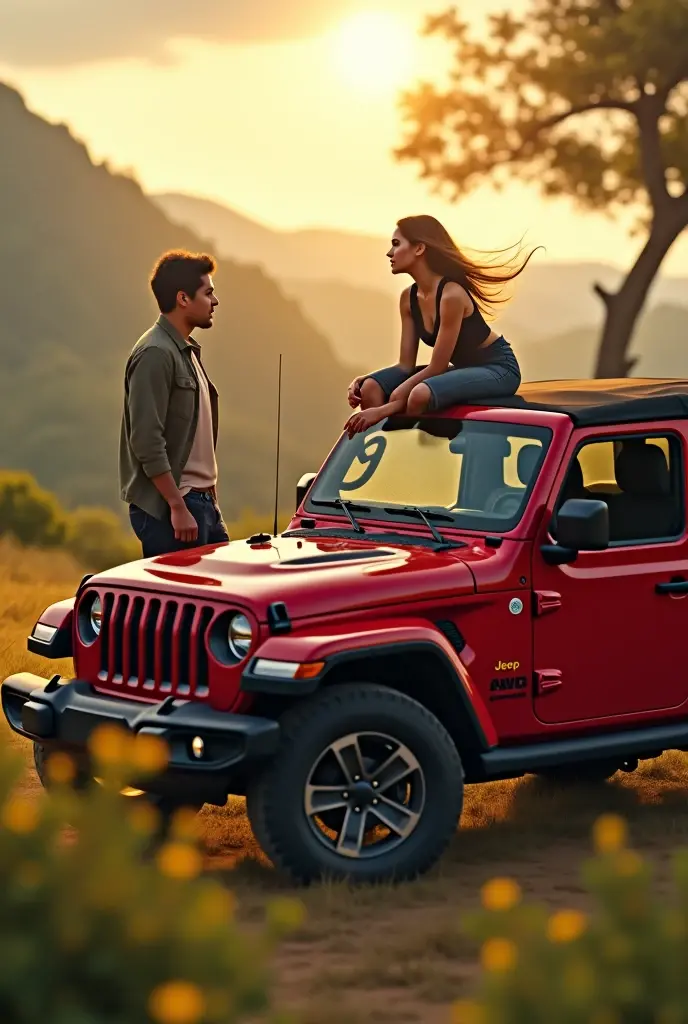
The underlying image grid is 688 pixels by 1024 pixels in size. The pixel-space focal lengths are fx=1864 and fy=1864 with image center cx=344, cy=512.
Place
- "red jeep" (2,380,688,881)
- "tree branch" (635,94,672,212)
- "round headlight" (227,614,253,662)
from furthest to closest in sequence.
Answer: "tree branch" (635,94,672,212)
"round headlight" (227,614,253,662)
"red jeep" (2,380,688,881)

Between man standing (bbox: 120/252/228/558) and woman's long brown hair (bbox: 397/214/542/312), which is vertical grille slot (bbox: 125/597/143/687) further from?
→ woman's long brown hair (bbox: 397/214/542/312)

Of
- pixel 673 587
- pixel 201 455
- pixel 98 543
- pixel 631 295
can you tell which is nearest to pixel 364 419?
pixel 201 455

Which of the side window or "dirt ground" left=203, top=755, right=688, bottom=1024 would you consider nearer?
"dirt ground" left=203, top=755, right=688, bottom=1024

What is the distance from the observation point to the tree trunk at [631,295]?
2902cm

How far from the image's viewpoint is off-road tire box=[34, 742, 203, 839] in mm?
7176

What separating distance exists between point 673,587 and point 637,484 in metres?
0.51

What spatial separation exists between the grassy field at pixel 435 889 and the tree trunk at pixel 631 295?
67.3ft

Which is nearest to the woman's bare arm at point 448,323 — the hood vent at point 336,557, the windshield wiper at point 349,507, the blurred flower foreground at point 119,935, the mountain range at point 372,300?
the windshield wiper at point 349,507

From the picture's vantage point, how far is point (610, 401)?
292 inches

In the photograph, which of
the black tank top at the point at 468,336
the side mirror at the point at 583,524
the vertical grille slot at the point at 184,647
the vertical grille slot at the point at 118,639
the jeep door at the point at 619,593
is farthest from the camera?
the black tank top at the point at 468,336

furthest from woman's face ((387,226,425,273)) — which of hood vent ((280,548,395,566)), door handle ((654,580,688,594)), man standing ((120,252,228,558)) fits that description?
door handle ((654,580,688,594))

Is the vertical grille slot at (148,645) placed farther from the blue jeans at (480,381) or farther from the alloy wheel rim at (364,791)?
the blue jeans at (480,381)

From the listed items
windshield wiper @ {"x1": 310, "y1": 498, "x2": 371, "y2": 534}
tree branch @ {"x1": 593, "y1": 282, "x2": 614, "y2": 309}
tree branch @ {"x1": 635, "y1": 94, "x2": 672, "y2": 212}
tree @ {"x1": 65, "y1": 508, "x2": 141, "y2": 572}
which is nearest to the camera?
windshield wiper @ {"x1": 310, "y1": 498, "x2": 371, "y2": 534}

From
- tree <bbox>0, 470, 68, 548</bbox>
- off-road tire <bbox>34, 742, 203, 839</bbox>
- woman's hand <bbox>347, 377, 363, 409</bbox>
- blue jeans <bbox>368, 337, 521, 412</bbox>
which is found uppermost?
blue jeans <bbox>368, 337, 521, 412</bbox>
